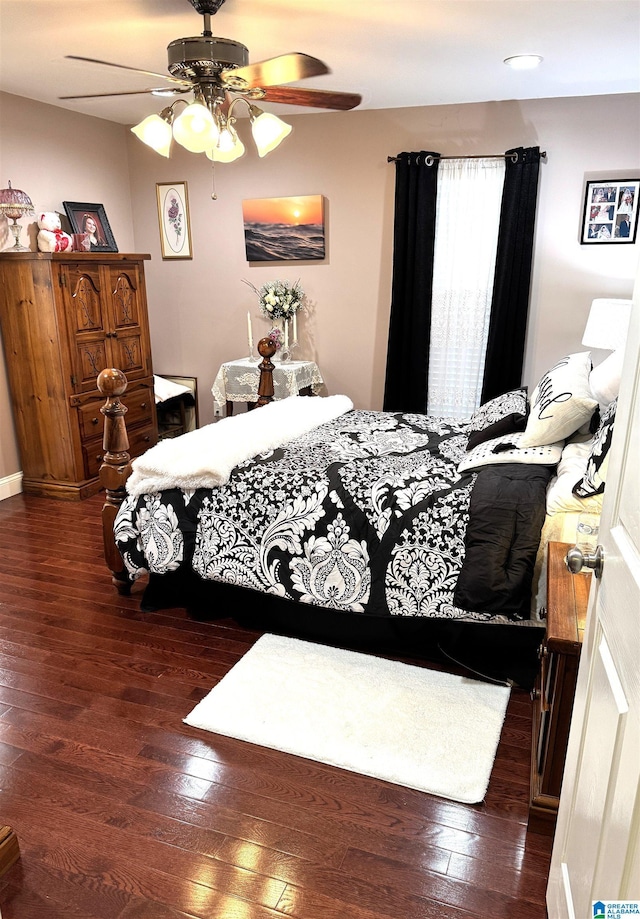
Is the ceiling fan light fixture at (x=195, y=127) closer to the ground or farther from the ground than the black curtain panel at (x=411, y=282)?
farther from the ground

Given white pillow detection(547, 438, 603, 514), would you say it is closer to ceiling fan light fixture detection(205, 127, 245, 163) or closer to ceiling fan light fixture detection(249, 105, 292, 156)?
ceiling fan light fixture detection(249, 105, 292, 156)

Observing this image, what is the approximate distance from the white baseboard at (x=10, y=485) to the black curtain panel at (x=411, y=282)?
2866 mm

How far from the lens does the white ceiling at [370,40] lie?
2873mm

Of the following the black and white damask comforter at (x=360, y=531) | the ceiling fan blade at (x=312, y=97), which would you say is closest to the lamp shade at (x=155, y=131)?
the ceiling fan blade at (x=312, y=97)

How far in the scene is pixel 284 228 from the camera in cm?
537

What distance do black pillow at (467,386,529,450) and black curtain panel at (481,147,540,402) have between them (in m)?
1.07

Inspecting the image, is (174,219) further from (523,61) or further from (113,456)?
(113,456)

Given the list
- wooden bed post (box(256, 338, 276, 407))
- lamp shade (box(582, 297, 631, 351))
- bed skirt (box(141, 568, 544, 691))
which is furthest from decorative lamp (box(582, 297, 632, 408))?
wooden bed post (box(256, 338, 276, 407))

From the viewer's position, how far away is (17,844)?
1797mm

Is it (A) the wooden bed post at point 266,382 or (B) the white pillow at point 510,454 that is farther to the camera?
(A) the wooden bed post at point 266,382

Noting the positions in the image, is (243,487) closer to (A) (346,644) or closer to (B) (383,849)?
(A) (346,644)

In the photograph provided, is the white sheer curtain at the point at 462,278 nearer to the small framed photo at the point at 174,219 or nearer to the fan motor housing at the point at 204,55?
the small framed photo at the point at 174,219

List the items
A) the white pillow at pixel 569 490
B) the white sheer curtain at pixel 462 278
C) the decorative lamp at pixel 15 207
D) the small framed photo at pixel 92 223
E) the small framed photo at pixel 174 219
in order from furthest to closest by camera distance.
Answer: the small framed photo at pixel 174 219 → the small framed photo at pixel 92 223 → the white sheer curtain at pixel 462 278 → the decorative lamp at pixel 15 207 → the white pillow at pixel 569 490

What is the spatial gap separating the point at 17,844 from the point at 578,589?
173 centimetres
